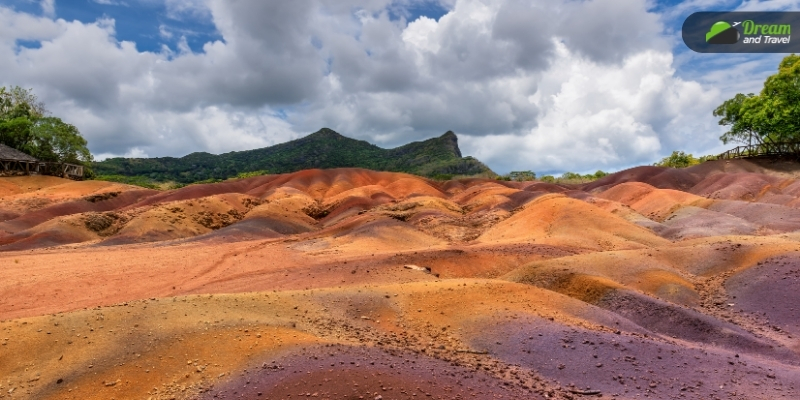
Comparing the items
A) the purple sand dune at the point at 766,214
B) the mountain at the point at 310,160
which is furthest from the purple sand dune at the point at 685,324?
the mountain at the point at 310,160

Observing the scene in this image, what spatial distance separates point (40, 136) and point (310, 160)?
73159 millimetres

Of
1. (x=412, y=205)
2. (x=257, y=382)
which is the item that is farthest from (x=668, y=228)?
(x=257, y=382)

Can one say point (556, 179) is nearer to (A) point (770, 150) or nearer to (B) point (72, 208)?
(A) point (770, 150)

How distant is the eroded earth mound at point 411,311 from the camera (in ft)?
25.8

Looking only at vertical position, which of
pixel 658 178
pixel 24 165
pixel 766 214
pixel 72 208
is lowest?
pixel 72 208

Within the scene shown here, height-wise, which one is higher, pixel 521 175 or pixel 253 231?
pixel 521 175

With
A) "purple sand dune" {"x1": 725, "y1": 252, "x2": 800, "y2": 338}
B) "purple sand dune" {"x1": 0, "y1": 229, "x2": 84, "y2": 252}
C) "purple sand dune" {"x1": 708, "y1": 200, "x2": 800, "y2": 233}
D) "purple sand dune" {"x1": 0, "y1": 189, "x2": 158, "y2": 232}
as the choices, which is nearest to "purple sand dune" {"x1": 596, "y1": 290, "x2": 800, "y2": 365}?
"purple sand dune" {"x1": 725, "y1": 252, "x2": 800, "y2": 338}

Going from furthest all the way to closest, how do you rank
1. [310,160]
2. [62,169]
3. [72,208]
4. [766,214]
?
[310,160], [62,169], [72,208], [766,214]

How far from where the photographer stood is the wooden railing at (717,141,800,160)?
154ft

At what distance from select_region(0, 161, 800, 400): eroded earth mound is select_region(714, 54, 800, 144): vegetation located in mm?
21858

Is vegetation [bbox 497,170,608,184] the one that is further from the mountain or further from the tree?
the tree

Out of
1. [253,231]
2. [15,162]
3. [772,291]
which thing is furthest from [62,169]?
[772,291]

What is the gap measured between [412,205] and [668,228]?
662 inches

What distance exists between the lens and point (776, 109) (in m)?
43.6
